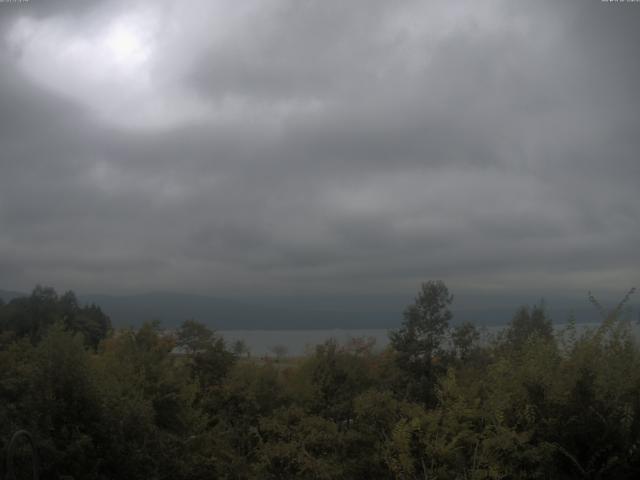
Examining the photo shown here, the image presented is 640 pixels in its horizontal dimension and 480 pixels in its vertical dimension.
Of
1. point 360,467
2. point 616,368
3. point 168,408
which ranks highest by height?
point 616,368

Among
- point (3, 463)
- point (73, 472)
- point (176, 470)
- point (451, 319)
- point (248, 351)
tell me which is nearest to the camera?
point (3, 463)

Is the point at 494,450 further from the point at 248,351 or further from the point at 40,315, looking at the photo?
the point at 40,315

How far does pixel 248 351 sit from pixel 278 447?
20.8 feet

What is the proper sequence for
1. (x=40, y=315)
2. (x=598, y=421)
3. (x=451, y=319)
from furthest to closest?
(x=40, y=315)
(x=451, y=319)
(x=598, y=421)

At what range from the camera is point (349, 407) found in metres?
15.4

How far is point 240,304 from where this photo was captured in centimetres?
7388

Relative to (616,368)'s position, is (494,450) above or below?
below

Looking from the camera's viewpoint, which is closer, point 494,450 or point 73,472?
point 73,472

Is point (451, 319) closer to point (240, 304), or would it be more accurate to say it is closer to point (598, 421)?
point (598, 421)

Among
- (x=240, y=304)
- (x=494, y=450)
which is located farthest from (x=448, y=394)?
(x=240, y=304)

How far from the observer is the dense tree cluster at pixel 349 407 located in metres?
10.9

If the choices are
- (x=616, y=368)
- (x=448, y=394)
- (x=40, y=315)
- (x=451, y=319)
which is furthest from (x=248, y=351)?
(x=40, y=315)

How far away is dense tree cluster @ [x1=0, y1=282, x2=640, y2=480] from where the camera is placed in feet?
35.7

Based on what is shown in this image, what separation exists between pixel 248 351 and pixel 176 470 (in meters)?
7.36
